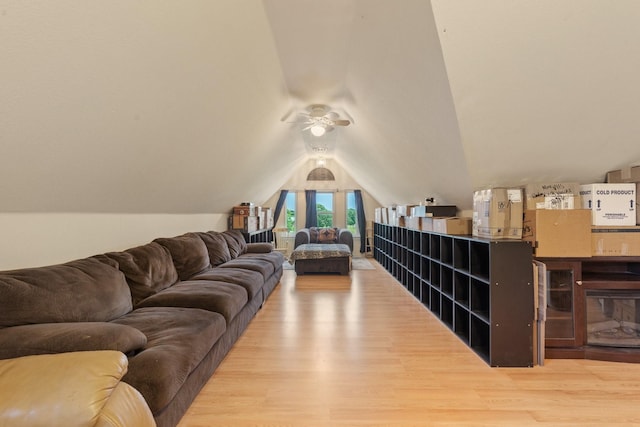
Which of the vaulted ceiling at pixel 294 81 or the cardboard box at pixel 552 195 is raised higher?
the vaulted ceiling at pixel 294 81

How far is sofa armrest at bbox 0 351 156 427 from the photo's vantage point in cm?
100

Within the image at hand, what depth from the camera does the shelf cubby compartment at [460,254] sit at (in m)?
2.92

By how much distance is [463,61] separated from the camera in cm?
189

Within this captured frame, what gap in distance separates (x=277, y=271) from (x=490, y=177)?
3253 mm

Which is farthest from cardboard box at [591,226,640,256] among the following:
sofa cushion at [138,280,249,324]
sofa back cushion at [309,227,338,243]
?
sofa back cushion at [309,227,338,243]

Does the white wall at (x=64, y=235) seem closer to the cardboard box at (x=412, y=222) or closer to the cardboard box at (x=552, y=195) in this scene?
the cardboard box at (x=412, y=222)

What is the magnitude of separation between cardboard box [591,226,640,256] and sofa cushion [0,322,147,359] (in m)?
3.28

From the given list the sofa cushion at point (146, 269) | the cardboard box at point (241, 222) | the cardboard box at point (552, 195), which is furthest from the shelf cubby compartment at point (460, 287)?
the cardboard box at point (241, 222)

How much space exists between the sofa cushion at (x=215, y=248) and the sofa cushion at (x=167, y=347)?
5.66 feet

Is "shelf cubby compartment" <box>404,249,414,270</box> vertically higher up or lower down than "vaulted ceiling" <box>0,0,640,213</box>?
lower down

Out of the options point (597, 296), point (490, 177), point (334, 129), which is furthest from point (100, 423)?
point (334, 129)

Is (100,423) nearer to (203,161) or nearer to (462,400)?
(462,400)

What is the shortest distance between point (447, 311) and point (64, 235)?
349 centimetres

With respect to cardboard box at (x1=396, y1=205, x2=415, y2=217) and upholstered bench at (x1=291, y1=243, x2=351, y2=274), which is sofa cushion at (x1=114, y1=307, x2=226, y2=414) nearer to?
cardboard box at (x1=396, y1=205, x2=415, y2=217)
